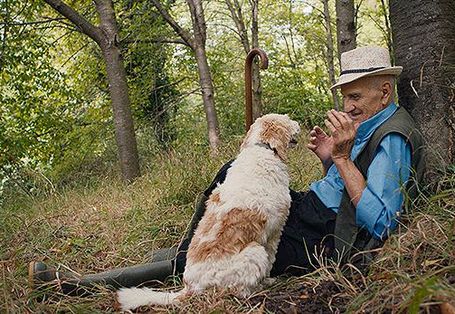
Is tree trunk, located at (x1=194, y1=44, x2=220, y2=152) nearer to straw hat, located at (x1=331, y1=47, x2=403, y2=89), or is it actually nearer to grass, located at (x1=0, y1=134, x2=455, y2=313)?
grass, located at (x1=0, y1=134, x2=455, y2=313)

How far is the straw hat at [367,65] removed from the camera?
11.0 ft

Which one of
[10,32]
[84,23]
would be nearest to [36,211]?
[84,23]

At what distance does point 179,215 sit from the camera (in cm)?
520

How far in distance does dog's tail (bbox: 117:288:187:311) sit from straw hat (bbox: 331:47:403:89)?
175 cm

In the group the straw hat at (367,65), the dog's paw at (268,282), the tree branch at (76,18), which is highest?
the tree branch at (76,18)

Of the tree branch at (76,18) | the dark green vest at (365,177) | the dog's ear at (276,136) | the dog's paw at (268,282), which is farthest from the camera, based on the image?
the tree branch at (76,18)

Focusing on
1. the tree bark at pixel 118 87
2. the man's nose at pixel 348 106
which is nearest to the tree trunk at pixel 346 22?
the man's nose at pixel 348 106

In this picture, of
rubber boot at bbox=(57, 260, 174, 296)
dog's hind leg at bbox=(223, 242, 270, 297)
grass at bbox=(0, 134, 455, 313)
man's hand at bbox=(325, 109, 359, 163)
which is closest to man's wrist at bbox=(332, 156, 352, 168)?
man's hand at bbox=(325, 109, 359, 163)

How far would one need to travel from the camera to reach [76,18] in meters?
8.38

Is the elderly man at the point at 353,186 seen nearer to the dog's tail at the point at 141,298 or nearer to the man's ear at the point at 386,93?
the man's ear at the point at 386,93

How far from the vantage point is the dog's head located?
147 inches

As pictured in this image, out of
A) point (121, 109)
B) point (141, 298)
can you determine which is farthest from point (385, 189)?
point (121, 109)

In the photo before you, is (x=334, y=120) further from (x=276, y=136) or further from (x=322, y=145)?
(x=322, y=145)

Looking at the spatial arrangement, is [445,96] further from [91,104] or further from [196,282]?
[91,104]
